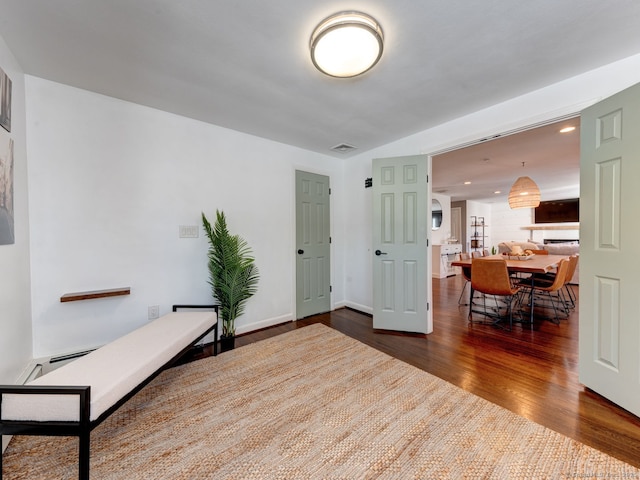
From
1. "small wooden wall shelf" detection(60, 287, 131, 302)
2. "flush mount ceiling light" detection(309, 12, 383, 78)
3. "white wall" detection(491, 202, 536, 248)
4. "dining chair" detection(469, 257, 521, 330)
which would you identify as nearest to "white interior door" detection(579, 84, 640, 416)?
"dining chair" detection(469, 257, 521, 330)

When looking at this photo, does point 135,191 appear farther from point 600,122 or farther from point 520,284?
point 520,284

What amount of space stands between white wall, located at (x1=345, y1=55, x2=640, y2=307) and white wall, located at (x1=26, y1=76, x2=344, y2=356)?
1.43 m

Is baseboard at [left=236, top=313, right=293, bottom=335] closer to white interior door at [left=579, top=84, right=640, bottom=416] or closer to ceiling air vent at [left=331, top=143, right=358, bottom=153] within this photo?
ceiling air vent at [left=331, top=143, right=358, bottom=153]

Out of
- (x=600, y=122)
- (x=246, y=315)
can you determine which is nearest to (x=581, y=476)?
(x=600, y=122)

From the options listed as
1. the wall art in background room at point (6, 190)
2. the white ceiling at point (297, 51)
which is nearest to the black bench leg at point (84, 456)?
the wall art in background room at point (6, 190)

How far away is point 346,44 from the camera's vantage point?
4.99 feet

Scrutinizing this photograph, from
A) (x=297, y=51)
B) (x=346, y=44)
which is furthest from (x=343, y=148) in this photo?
(x=346, y=44)

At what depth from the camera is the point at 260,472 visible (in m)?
1.27

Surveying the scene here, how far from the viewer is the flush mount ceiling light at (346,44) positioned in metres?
1.43

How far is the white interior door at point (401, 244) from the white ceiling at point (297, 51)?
71 centimetres

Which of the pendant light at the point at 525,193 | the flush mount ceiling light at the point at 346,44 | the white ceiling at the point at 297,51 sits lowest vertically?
the pendant light at the point at 525,193

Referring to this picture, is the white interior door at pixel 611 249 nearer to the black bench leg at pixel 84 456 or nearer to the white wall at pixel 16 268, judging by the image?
the black bench leg at pixel 84 456

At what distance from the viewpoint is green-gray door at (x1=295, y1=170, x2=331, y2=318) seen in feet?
11.9

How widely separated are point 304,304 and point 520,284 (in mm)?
3288
